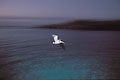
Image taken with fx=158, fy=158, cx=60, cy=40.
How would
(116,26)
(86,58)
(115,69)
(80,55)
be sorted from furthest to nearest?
(116,26) < (80,55) < (86,58) < (115,69)

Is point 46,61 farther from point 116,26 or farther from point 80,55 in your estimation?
point 116,26

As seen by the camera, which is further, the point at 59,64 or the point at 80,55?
the point at 80,55

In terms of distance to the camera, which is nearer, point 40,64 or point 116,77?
point 116,77

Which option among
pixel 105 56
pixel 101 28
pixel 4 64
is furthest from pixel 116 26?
pixel 4 64

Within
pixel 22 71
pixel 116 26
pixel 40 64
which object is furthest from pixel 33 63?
pixel 116 26

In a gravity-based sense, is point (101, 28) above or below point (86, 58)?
above

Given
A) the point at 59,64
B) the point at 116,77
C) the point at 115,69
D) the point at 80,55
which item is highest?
the point at 80,55

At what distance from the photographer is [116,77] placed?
7969 millimetres

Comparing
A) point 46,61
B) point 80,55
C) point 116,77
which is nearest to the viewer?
point 116,77

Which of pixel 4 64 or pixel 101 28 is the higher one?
pixel 101 28

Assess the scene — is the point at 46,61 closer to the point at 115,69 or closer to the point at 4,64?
the point at 4,64

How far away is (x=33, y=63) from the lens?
34.0 ft

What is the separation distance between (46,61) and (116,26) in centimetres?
2251

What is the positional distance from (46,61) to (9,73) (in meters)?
2.97
